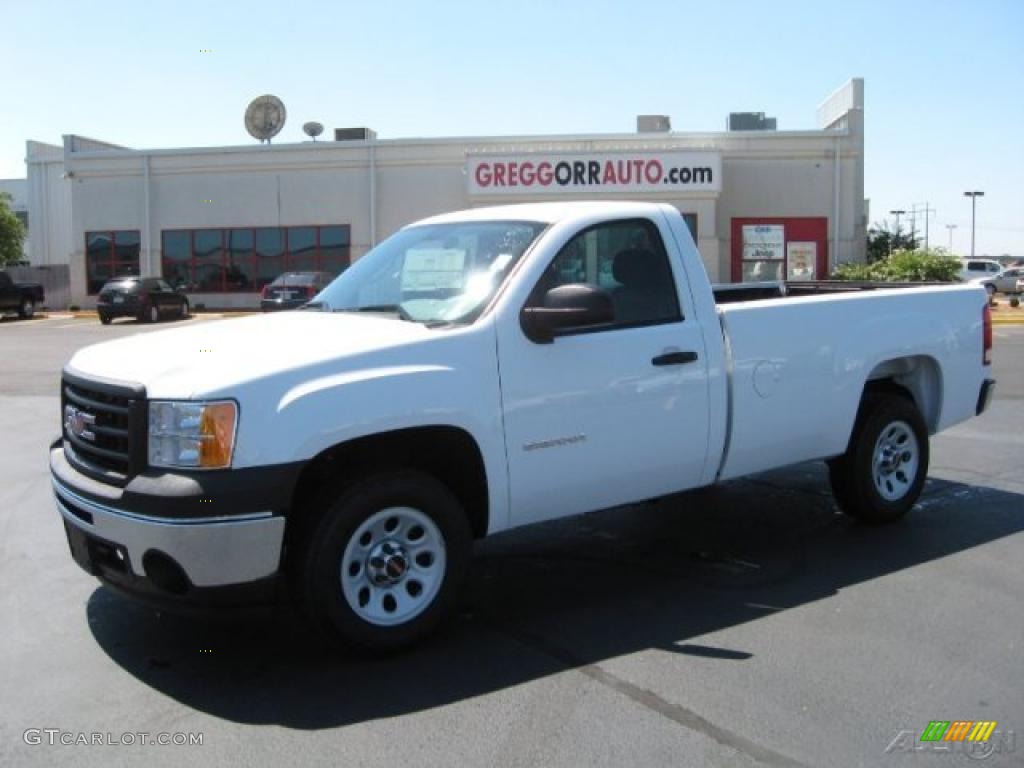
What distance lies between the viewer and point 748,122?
35156mm

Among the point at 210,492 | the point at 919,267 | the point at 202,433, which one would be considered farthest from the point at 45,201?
the point at 210,492

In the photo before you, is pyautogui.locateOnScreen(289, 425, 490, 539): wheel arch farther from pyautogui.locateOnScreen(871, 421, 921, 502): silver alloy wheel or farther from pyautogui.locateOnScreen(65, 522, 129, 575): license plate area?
pyautogui.locateOnScreen(871, 421, 921, 502): silver alloy wheel

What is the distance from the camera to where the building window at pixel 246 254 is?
35781 millimetres

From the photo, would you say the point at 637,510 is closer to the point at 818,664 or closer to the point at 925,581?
the point at 925,581

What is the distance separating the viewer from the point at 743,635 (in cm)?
Result: 461

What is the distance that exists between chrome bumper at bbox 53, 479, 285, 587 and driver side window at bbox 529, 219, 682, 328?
76.4 inches

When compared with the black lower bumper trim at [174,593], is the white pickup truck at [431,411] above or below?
above

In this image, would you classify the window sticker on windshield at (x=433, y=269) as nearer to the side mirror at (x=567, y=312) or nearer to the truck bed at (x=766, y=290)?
the side mirror at (x=567, y=312)

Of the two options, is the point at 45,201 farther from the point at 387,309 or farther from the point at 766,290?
the point at 387,309

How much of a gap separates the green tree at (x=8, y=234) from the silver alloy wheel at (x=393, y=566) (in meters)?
51.7

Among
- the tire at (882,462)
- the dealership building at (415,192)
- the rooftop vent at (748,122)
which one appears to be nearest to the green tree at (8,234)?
the dealership building at (415,192)

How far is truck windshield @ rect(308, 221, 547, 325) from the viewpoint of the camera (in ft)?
15.8

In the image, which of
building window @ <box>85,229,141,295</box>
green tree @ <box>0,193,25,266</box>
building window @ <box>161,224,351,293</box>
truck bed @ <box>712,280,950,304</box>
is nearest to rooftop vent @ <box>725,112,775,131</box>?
building window @ <box>161,224,351,293</box>

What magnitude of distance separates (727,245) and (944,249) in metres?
6.88
